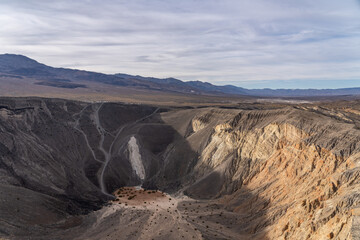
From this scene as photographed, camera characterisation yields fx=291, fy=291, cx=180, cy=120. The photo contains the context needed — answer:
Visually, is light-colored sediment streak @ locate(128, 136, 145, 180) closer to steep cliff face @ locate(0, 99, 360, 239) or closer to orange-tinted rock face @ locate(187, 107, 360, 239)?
steep cliff face @ locate(0, 99, 360, 239)

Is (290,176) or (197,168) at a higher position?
(290,176)

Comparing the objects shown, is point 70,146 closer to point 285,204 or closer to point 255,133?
point 255,133

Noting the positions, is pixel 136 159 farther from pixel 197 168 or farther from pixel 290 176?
pixel 290 176

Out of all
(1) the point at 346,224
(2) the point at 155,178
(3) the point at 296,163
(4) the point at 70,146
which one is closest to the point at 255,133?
(3) the point at 296,163

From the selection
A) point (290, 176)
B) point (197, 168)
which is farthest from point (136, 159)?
point (290, 176)

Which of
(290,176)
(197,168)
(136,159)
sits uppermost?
(290,176)

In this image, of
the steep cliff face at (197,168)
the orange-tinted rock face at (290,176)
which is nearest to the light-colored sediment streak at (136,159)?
the steep cliff face at (197,168)

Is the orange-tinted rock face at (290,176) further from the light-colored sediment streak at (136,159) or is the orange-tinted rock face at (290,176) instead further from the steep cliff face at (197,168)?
the light-colored sediment streak at (136,159)
